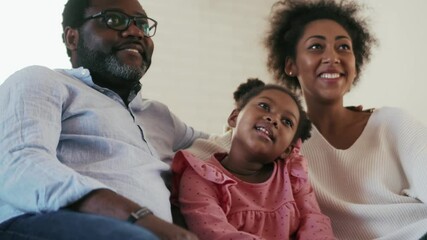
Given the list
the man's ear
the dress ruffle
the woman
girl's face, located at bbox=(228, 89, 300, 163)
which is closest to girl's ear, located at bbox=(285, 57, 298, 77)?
the woman

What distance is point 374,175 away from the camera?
5.27 feet

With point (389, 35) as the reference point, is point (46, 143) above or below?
below

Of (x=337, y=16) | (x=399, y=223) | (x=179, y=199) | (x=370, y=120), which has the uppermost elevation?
(x=337, y=16)

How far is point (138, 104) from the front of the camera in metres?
1.59

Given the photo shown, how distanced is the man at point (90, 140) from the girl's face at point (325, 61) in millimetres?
441

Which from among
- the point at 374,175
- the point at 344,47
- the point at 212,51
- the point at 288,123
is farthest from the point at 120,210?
the point at 212,51

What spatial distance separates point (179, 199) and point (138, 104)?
0.35 meters

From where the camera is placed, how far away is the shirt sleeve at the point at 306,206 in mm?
1408

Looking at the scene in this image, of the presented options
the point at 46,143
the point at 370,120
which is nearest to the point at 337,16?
the point at 370,120

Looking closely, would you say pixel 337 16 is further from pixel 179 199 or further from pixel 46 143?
pixel 46 143

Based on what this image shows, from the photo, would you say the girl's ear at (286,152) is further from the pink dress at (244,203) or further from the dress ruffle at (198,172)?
the dress ruffle at (198,172)

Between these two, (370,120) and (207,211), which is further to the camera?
(370,120)

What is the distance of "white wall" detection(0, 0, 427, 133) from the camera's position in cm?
279

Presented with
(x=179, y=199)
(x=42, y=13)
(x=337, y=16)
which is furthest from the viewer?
(x=42, y=13)
